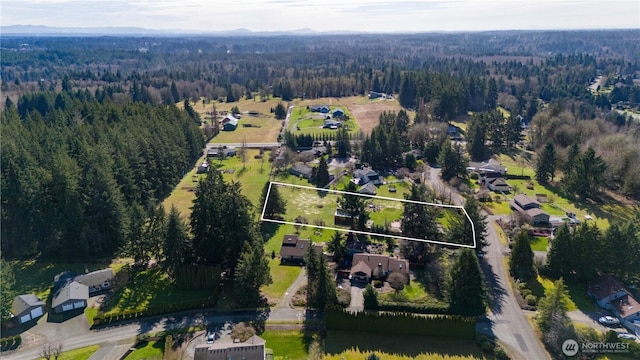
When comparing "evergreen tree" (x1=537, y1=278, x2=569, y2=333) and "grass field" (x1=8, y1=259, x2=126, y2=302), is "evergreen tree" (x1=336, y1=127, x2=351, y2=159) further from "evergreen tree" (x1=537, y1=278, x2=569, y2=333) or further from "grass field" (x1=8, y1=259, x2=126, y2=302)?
"evergreen tree" (x1=537, y1=278, x2=569, y2=333)

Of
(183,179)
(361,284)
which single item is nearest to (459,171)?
(361,284)

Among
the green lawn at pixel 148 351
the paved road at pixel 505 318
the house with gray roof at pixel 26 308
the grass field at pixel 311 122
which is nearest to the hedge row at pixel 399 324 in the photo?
the paved road at pixel 505 318

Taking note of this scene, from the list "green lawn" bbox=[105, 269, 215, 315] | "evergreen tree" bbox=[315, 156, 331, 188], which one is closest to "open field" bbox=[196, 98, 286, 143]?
"evergreen tree" bbox=[315, 156, 331, 188]

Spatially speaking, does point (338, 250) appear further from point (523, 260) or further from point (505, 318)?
point (523, 260)

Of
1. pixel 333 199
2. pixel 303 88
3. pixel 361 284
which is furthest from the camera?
pixel 303 88

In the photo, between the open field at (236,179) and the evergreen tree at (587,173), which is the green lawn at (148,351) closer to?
the open field at (236,179)

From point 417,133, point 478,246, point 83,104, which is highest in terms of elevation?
point 83,104

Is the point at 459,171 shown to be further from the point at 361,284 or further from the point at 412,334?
the point at 412,334
